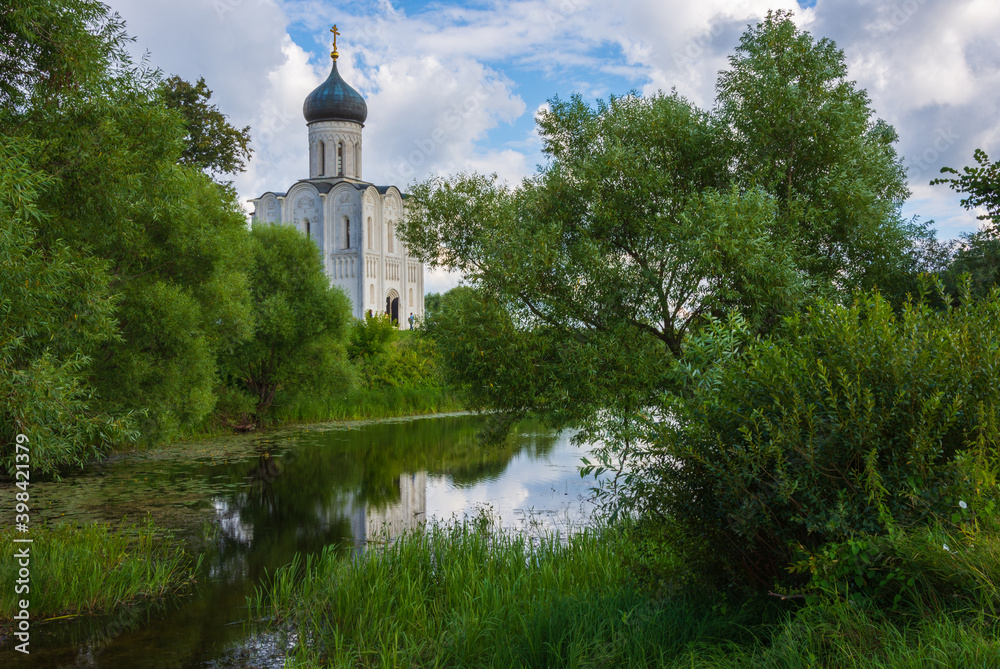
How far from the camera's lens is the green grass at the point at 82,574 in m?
5.84

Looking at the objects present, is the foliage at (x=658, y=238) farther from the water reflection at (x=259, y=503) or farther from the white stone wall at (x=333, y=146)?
the white stone wall at (x=333, y=146)

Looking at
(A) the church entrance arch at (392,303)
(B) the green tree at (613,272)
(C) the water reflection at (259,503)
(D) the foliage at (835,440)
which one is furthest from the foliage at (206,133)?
(A) the church entrance arch at (392,303)

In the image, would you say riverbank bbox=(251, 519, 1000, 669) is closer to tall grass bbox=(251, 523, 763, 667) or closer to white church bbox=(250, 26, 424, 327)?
tall grass bbox=(251, 523, 763, 667)

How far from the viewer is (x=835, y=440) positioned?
3.62m

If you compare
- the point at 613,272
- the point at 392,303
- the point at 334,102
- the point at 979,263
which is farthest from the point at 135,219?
the point at 392,303

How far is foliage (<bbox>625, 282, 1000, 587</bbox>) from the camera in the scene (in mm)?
3449

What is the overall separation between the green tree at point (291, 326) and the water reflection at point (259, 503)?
6.44ft

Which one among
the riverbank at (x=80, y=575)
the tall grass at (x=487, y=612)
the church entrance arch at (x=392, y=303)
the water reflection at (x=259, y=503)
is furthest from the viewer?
the church entrance arch at (x=392, y=303)

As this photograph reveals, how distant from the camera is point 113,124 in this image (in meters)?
7.36

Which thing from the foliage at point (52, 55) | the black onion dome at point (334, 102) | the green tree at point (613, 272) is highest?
the black onion dome at point (334, 102)

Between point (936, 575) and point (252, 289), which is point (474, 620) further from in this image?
point (252, 289)

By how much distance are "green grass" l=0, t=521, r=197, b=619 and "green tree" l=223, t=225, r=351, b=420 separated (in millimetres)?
12903

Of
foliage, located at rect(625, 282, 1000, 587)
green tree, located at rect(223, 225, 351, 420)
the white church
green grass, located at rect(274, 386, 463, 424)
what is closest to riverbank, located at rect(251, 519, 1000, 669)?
foliage, located at rect(625, 282, 1000, 587)

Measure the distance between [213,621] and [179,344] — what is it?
731 centimetres
